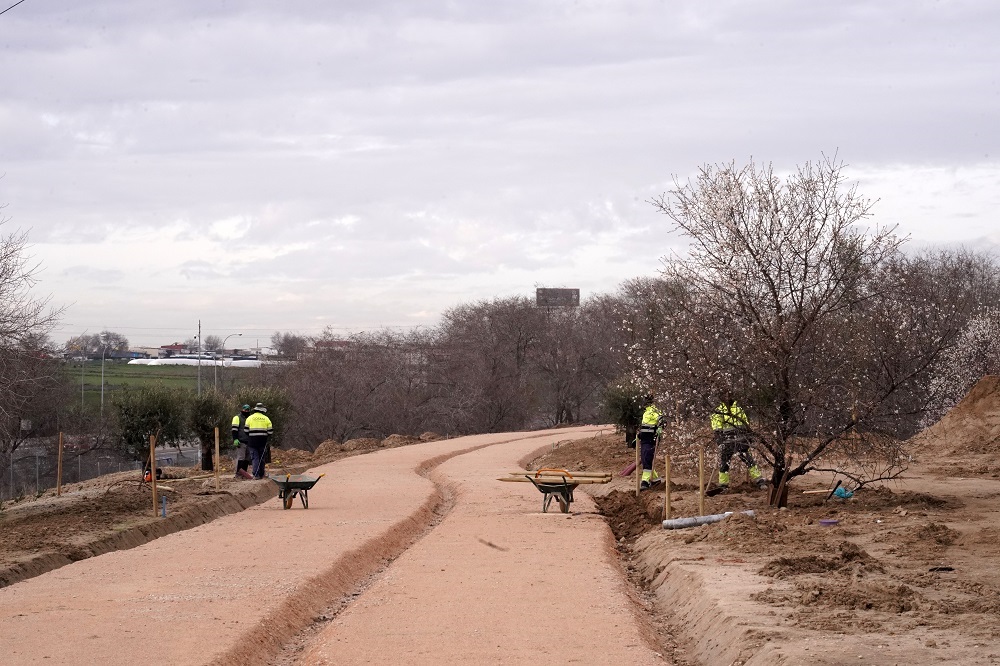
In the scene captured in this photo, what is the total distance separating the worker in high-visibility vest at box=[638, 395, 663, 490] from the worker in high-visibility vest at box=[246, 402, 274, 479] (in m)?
8.04

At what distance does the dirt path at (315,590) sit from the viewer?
9.39 meters

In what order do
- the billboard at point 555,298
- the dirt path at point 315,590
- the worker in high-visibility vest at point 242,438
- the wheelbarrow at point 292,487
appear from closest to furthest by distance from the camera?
the dirt path at point 315,590, the wheelbarrow at point 292,487, the worker in high-visibility vest at point 242,438, the billboard at point 555,298

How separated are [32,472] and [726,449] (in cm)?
3751

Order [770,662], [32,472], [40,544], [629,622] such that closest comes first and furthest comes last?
[770,662] < [629,622] < [40,544] < [32,472]

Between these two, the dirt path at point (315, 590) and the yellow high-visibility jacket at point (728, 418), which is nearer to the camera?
the dirt path at point (315, 590)

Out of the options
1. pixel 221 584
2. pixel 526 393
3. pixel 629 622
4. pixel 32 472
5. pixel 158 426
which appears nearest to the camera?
pixel 629 622

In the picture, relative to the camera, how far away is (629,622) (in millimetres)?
10398

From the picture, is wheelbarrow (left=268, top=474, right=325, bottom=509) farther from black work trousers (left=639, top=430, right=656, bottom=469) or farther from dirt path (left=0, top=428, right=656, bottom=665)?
black work trousers (left=639, top=430, right=656, bottom=469)

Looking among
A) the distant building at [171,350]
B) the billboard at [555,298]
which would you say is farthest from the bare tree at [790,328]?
the distant building at [171,350]

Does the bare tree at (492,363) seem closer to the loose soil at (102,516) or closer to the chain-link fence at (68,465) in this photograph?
the chain-link fence at (68,465)

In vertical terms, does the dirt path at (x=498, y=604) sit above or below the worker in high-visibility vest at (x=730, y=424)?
below

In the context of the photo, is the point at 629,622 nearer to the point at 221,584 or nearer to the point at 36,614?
the point at 221,584

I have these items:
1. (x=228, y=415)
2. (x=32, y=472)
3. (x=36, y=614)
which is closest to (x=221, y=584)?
(x=36, y=614)

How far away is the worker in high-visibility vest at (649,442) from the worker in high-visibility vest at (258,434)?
8037mm
